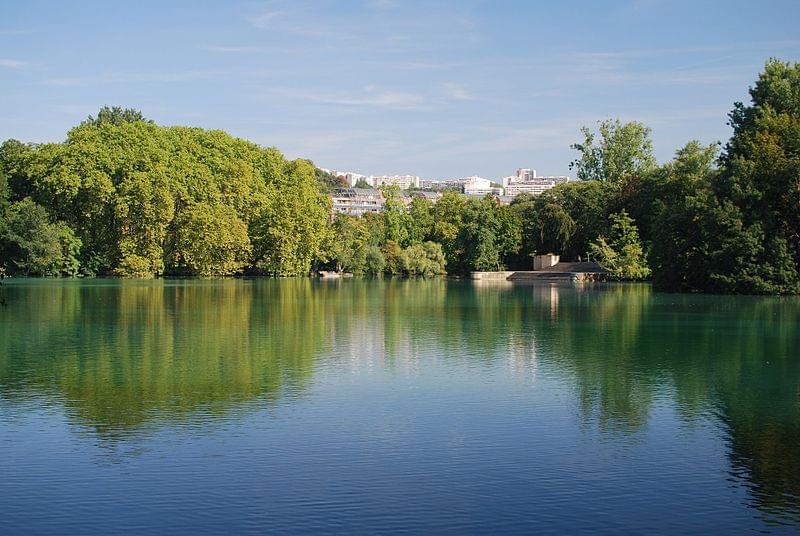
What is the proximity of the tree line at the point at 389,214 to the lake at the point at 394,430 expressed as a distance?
20.7 m

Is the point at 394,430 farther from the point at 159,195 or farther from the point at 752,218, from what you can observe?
the point at 159,195

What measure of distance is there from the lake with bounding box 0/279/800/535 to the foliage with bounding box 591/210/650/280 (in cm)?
3921

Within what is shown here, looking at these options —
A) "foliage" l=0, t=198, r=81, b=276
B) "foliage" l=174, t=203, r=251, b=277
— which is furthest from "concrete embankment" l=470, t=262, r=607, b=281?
"foliage" l=0, t=198, r=81, b=276

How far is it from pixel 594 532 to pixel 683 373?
10.1m

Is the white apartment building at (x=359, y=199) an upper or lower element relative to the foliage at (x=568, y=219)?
upper

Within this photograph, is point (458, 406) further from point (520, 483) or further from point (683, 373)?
point (683, 373)

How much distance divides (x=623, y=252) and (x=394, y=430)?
5554 centimetres

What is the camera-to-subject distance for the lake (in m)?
8.80

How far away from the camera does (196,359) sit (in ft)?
61.8

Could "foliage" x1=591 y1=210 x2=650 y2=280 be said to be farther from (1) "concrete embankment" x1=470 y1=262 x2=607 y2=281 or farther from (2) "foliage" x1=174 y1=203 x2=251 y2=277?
(2) "foliage" x1=174 y1=203 x2=251 y2=277

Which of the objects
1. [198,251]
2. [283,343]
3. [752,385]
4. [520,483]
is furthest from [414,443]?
[198,251]

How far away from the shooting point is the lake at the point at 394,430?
8797 mm

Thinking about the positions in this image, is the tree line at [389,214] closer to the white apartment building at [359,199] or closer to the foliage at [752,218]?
the foliage at [752,218]

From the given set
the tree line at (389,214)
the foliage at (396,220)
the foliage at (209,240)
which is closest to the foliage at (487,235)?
the tree line at (389,214)
